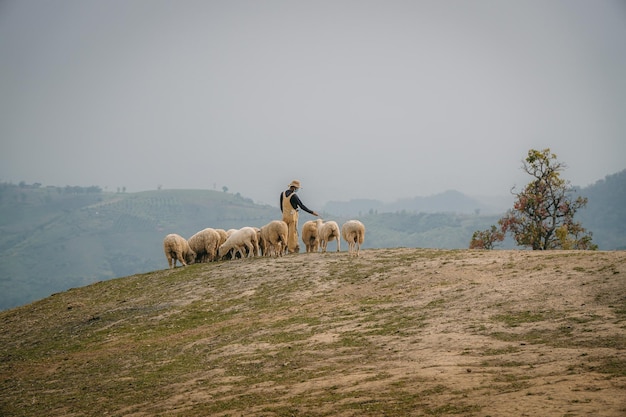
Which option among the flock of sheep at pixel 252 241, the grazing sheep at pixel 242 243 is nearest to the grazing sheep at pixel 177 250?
the flock of sheep at pixel 252 241

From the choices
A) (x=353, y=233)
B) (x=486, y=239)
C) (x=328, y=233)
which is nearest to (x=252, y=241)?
(x=328, y=233)

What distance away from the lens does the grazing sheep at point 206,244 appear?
114 ft

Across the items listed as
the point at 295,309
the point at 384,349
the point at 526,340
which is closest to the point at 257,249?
the point at 295,309

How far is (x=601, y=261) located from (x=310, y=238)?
16319 millimetres

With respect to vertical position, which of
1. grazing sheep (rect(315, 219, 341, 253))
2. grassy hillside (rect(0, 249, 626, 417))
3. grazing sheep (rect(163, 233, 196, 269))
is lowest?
grassy hillside (rect(0, 249, 626, 417))

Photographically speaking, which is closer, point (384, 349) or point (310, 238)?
point (384, 349)

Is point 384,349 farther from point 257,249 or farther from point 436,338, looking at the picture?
point 257,249

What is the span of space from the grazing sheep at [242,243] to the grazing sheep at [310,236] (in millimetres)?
2675

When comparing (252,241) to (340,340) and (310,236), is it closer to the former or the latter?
(310,236)

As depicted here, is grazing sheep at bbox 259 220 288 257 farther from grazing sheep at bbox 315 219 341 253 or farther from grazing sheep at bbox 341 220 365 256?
grazing sheep at bbox 341 220 365 256

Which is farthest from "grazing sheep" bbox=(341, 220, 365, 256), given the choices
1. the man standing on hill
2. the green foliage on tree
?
the green foliage on tree

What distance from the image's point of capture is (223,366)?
722 inches

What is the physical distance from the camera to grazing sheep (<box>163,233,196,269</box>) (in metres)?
33.8

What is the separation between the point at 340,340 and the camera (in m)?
18.7
